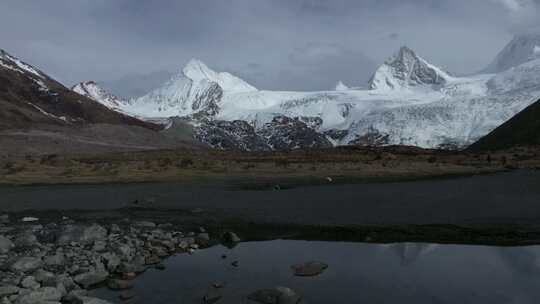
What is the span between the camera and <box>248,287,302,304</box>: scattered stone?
622 inches

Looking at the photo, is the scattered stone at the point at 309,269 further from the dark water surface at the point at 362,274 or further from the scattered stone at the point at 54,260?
the scattered stone at the point at 54,260

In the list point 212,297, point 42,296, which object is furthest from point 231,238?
point 42,296

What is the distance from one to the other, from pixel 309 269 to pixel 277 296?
3.57 metres

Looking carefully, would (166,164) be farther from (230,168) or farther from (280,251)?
→ (280,251)

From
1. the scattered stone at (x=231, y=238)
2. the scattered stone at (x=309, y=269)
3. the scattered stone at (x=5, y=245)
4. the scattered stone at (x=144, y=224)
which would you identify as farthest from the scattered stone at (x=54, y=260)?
the scattered stone at (x=309, y=269)

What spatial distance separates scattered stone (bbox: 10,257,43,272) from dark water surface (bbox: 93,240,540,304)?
3074mm

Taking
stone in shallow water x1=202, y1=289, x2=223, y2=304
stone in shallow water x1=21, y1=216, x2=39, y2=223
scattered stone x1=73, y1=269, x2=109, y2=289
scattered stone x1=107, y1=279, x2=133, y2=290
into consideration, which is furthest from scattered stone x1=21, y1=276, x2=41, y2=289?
stone in shallow water x1=21, y1=216, x2=39, y2=223

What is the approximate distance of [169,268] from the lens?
20.5 m

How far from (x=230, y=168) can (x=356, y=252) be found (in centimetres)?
5465

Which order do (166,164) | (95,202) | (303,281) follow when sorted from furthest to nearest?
(166,164)
(95,202)
(303,281)

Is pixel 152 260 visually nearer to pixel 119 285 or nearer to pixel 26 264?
pixel 119 285

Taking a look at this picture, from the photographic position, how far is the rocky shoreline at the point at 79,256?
1636 centimetres

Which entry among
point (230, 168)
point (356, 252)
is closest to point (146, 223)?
point (356, 252)

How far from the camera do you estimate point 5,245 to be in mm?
22609
